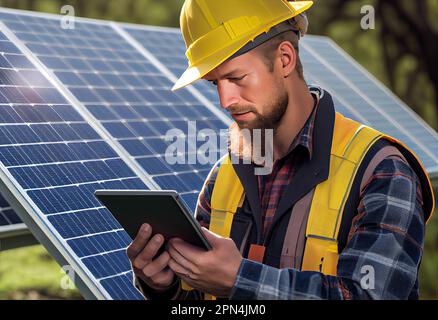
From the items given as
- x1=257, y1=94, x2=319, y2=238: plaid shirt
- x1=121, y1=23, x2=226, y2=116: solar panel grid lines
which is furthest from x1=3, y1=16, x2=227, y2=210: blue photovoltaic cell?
x1=257, y1=94, x2=319, y2=238: plaid shirt

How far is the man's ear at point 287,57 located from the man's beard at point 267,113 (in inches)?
3.9

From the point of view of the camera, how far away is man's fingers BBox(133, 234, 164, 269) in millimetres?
3727

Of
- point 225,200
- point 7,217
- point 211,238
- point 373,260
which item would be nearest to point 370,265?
point 373,260

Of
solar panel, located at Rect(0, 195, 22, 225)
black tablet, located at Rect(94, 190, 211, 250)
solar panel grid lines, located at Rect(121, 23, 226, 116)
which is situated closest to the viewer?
black tablet, located at Rect(94, 190, 211, 250)

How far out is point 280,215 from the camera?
3918mm

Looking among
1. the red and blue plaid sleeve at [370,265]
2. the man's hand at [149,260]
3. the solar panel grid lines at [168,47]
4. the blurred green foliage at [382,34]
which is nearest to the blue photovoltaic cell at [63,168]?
the man's hand at [149,260]

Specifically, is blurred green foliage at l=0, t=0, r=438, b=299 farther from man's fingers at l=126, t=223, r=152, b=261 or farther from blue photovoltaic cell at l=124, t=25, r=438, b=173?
man's fingers at l=126, t=223, r=152, b=261

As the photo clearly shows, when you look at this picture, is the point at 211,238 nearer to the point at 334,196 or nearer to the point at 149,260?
the point at 149,260

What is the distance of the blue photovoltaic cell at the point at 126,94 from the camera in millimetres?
6746

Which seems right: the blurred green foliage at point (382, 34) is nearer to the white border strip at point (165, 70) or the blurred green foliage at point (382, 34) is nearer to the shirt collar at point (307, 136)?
the white border strip at point (165, 70)

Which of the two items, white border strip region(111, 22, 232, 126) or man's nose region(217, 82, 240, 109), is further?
white border strip region(111, 22, 232, 126)

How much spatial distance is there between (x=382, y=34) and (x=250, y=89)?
1517 centimetres
